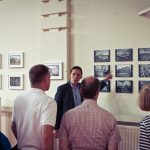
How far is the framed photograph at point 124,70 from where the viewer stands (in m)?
3.46

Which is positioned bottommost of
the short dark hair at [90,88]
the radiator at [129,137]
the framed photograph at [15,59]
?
the radiator at [129,137]

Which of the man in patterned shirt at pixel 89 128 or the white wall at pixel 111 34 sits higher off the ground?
the white wall at pixel 111 34

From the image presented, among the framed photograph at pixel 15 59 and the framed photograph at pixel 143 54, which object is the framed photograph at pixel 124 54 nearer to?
the framed photograph at pixel 143 54

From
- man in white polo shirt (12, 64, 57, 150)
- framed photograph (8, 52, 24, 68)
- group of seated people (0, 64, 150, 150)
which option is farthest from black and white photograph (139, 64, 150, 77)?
framed photograph (8, 52, 24, 68)

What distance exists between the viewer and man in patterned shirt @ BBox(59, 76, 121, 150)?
74.3 inches

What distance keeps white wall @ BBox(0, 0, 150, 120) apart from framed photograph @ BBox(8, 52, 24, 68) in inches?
2.8

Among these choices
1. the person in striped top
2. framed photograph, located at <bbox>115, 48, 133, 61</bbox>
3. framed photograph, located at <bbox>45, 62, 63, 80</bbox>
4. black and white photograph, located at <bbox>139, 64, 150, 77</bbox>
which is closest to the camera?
A: the person in striped top

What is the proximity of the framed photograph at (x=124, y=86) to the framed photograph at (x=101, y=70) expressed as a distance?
0.68ft

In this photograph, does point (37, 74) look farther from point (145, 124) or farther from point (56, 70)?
point (56, 70)

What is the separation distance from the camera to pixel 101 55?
364 cm

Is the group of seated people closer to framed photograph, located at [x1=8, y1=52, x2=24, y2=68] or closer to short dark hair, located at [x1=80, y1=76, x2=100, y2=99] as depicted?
short dark hair, located at [x1=80, y1=76, x2=100, y2=99]

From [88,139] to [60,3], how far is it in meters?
2.49

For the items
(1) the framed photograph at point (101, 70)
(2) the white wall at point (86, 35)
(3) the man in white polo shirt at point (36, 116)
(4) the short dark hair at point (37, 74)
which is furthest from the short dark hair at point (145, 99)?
(1) the framed photograph at point (101, 70)

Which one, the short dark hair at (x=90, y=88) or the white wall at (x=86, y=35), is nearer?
the short dark hair at (x=90, y=88)
